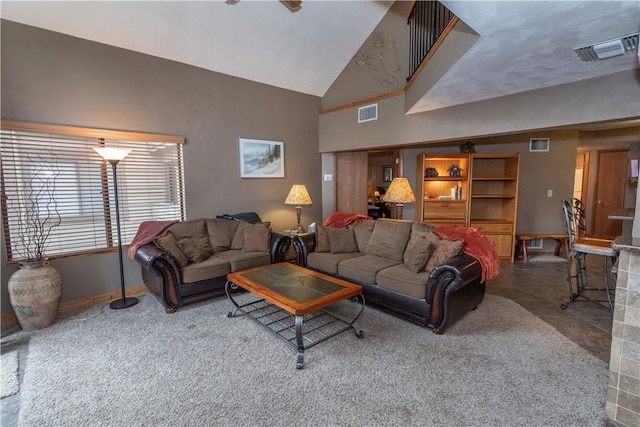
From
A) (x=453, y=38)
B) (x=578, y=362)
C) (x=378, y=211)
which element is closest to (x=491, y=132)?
(x=453, y=38)

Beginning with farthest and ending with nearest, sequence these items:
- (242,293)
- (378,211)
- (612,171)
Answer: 1. (378,211)
2. (612,171)
3. (242,293)

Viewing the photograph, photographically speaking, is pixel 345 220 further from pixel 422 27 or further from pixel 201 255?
pixel 422 27

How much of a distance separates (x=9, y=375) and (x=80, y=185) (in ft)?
6.83

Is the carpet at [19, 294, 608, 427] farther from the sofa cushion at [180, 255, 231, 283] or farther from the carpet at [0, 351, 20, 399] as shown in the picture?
the sofa cushion at [180, 255, 231, 283]

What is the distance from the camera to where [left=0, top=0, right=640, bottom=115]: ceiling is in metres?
1.91

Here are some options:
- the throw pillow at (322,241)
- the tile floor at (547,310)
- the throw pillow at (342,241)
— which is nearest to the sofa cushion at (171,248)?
the tile floor at (547,310)

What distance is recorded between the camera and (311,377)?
226cm

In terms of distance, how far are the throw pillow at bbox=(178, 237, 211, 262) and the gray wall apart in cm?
81

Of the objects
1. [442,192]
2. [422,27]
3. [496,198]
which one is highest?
[422,27]

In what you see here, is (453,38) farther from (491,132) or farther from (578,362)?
(578,362)

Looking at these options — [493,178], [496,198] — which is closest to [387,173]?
[496,198]

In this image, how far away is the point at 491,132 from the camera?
3.66m

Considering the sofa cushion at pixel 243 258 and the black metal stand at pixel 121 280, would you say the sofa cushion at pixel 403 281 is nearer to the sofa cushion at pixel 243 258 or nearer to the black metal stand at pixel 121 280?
the sofa cushion at pixel 243 258

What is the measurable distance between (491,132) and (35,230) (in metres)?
5.29
